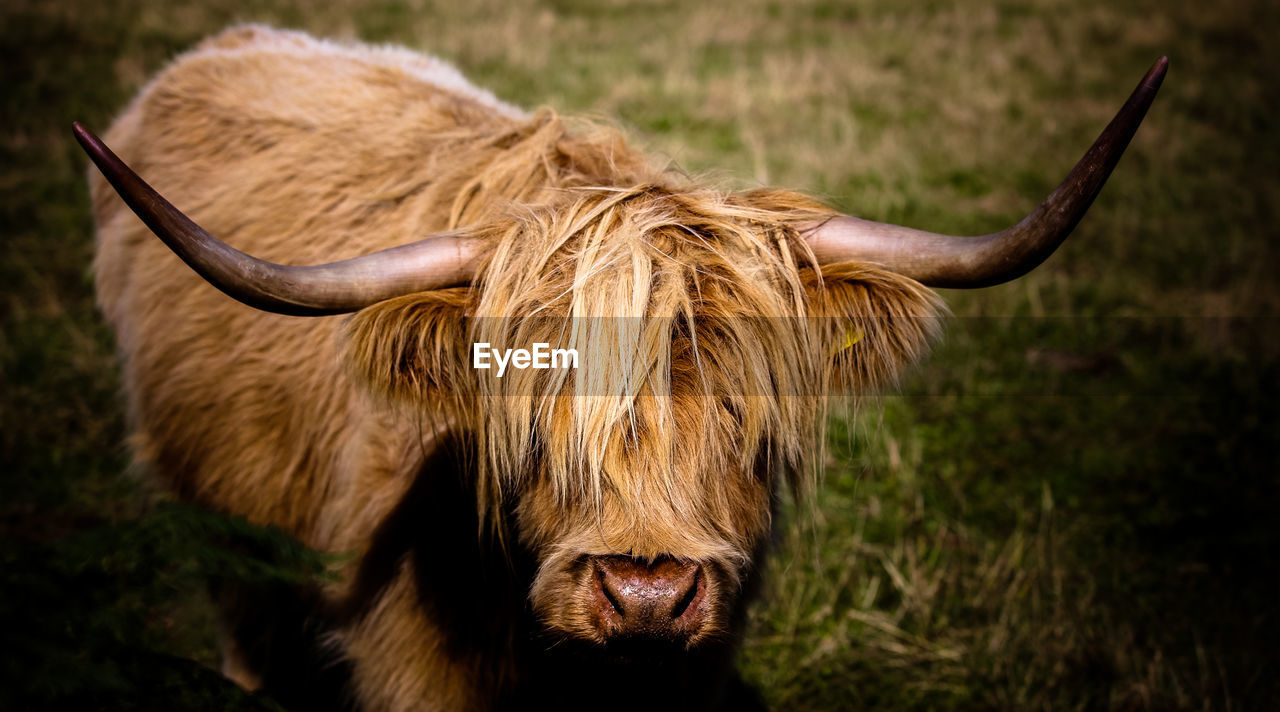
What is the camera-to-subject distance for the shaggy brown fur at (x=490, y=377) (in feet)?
5.71

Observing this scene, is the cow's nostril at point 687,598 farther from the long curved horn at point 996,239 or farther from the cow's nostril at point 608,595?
the long curved horn at point 996,239

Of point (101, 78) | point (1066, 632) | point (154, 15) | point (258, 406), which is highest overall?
→ point (154, 15)

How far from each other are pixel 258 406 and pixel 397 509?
79cm

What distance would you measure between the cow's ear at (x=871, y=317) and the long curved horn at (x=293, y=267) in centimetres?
75

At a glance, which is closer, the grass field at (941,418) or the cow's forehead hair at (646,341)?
the cow's forehead hair at (646,341)

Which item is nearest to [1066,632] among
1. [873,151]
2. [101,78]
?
[873,151]

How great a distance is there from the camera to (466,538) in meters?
2.17

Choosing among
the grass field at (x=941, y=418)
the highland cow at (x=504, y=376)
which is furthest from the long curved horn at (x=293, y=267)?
the grass field at (x=941, y=418)

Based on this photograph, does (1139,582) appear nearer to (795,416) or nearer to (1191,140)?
(795,416)

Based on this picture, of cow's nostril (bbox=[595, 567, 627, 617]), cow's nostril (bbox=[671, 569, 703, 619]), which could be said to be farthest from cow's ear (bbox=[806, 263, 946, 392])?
cow's nostril (bbox=[595, 567, 627, 617])

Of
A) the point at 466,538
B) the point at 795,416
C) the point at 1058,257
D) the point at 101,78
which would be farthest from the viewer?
the point at 101,78

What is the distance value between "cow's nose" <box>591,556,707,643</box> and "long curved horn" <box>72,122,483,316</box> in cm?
67

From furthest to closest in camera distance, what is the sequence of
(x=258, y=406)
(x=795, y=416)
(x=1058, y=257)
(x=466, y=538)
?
A: 1. (x=1058, y=257)
2. (x=258, y=406)
3. (x=466, y=538)
4. (x=795, y=416)

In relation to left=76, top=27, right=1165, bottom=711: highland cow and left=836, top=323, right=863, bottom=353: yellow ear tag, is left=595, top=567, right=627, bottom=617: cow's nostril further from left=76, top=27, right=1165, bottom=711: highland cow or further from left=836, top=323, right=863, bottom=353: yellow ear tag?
left=836, top=323, right=863, bottom=353: yellow ear tag
